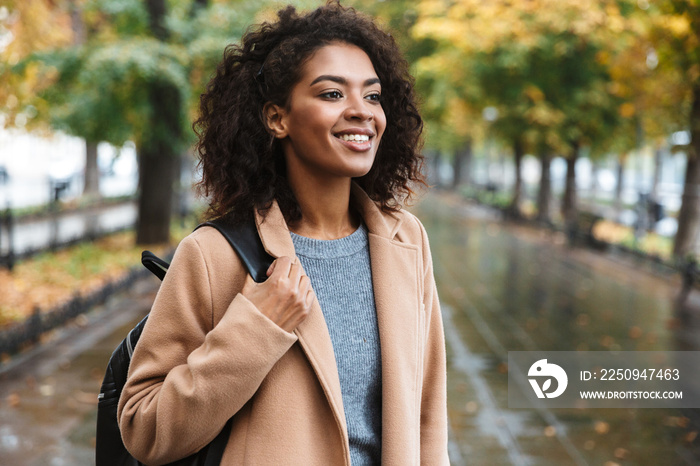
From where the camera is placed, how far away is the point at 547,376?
6883 millimetres

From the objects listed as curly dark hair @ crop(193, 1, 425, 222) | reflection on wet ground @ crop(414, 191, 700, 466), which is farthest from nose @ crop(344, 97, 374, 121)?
reflection on wet ground @ crop(414, 191, 700, 466)

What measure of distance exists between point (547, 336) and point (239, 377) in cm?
736

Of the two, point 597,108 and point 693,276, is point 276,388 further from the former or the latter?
point 597,108

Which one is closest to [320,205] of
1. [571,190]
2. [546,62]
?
[546,62]

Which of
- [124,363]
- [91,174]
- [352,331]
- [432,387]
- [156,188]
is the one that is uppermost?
[352,331]

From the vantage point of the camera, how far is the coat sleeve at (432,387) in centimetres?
198

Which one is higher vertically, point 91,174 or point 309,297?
point 309,297

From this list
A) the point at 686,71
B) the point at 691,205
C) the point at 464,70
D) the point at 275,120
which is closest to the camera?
the point at 275,120

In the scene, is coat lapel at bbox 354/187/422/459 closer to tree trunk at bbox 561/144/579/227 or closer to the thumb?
the thumb

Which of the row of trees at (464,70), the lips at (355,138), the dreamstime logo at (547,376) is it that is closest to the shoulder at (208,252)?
the lips at (355,138)

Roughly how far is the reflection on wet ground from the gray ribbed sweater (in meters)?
3.44

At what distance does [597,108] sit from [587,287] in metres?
7.80

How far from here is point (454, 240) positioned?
18.5 metres

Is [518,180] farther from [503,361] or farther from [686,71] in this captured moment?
[503,361]
